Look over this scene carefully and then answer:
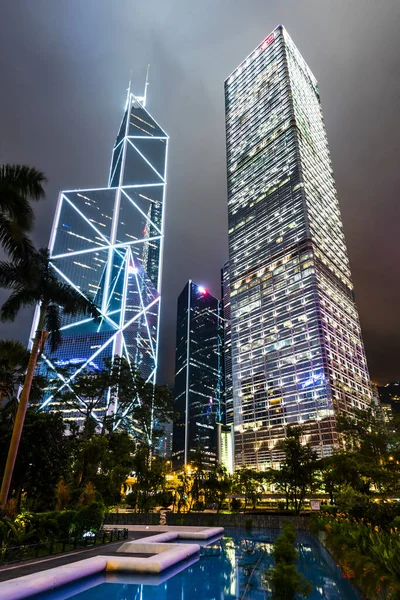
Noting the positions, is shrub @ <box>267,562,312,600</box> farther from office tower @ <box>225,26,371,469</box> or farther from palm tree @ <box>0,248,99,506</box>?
office tower @ <box>225,26,371,469</box>

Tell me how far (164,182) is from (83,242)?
226 feet

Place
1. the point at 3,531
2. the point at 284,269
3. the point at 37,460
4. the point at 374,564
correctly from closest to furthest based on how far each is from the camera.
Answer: the point at 374,564 → the point at 3,531 → the point at 37,460 → the point at 284,269

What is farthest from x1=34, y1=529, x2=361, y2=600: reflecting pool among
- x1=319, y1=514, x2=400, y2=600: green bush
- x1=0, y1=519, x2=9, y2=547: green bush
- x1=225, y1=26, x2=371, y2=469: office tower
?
x1=225, y1=26, x2=371, y2=469: office tower

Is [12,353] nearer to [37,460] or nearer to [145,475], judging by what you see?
[37,460]

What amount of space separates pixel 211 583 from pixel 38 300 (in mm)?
16885

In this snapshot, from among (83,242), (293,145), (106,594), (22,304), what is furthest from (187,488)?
(293,145)

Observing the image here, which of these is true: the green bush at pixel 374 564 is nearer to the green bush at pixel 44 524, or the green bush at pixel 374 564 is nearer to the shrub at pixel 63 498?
the green bush at pixel 44 524

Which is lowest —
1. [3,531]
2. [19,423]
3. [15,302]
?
[3,531]

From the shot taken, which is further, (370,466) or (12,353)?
(370,466)

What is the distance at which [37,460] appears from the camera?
23828 millimetres

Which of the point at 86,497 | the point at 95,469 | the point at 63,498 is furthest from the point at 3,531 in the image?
the point at 95,469

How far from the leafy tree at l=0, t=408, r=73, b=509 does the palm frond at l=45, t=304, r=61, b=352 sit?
559 cm

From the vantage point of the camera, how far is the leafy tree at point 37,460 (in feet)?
76.3

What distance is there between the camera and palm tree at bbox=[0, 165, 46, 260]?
1560 cm
